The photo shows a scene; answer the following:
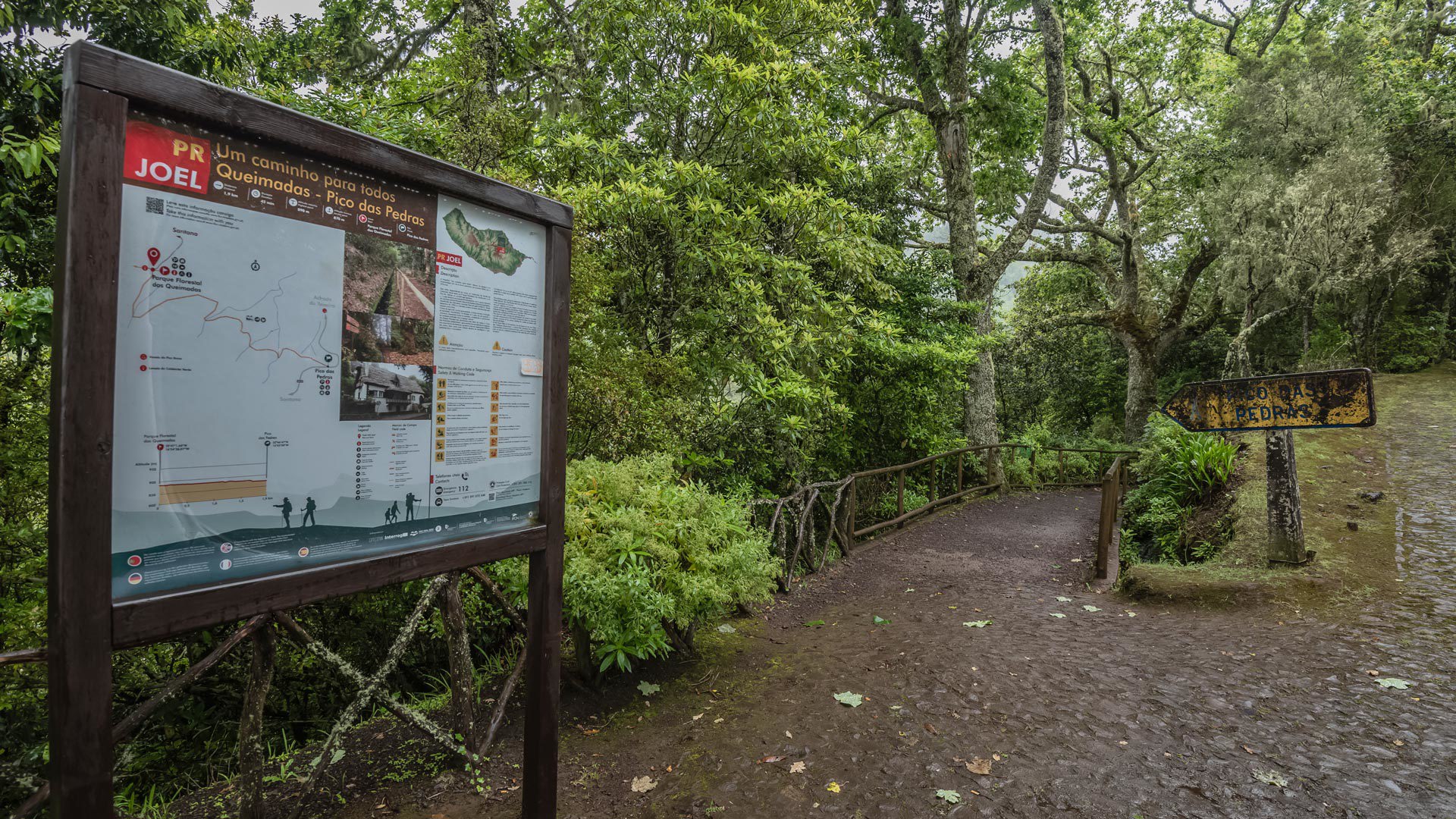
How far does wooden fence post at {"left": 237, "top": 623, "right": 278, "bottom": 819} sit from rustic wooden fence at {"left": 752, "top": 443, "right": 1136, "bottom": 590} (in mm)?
3634

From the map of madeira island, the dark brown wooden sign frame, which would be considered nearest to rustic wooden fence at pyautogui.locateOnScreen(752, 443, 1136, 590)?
the map of madeira island

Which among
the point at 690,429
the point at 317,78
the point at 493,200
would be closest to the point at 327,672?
the point at 690,429

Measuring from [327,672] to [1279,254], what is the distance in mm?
17202

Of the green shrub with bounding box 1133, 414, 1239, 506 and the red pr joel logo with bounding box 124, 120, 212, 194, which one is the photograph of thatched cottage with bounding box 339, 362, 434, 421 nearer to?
the red pr joel logo with bounding box 124, 120, 212, 194

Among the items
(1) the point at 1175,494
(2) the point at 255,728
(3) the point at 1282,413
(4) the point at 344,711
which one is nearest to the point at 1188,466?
(1) the point at 1175,494

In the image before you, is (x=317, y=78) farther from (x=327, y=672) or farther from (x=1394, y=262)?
(x=1394, y=262)

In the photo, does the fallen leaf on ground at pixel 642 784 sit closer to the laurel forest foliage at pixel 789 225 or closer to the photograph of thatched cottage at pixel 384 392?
the laurel forest foliage at pixel 789 225

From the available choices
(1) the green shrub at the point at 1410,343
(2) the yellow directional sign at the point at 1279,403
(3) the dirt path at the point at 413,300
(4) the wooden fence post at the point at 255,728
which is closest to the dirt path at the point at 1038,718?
(4) the wooden fence post at the point at 255,728

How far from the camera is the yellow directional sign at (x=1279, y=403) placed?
17.1 ft

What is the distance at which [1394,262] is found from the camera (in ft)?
40.7

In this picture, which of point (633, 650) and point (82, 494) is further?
point (633, 650)

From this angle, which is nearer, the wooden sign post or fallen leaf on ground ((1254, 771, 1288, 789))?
fallen leaf on ground ((1254, 771, 1288, 789))

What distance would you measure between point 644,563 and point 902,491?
6622mm

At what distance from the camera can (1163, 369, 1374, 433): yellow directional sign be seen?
520cm
